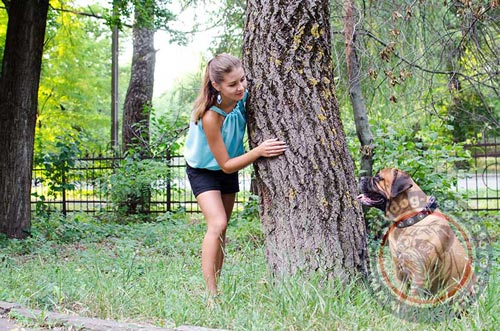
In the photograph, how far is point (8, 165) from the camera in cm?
949

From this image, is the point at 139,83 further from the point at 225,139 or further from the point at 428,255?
the point at 428,255

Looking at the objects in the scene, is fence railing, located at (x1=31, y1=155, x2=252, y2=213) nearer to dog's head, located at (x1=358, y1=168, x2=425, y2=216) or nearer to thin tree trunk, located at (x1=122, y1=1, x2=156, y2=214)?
thin tree trunk, located at (x1=122, y1=1, x2=156, y2=214)

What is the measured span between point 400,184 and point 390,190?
0.08 m

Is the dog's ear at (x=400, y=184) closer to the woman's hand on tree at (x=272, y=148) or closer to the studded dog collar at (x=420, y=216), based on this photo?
the studded dog collar at (x=420, y=216)

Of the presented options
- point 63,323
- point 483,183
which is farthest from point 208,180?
point 483,183

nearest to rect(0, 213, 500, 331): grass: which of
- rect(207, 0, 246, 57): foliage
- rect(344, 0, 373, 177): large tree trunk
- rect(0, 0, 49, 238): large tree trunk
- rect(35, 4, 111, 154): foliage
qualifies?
rect(344, 0, 373, 177): large tree trunk

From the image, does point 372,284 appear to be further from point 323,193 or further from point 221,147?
point 221,147

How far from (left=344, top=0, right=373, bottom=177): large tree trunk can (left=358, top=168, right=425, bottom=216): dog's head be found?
11.4 ft

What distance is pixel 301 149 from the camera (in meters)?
4.06

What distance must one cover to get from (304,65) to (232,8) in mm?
6013

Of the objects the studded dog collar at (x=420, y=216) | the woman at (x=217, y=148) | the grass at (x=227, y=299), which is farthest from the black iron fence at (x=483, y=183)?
the woman at (x=217, y=148)

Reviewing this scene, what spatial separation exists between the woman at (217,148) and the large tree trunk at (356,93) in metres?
3.57

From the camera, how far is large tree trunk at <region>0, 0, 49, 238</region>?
943cm

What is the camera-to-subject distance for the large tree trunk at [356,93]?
24.6 ft
